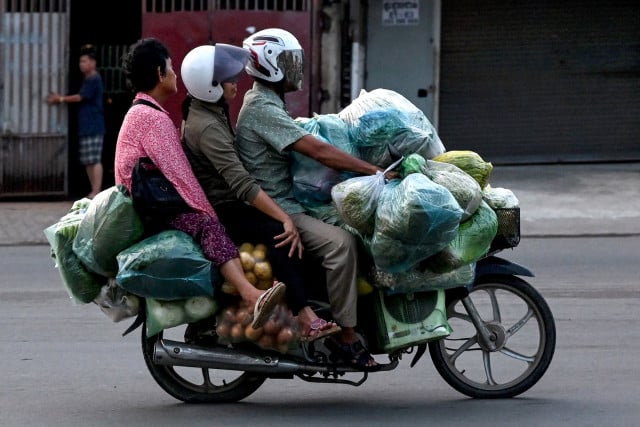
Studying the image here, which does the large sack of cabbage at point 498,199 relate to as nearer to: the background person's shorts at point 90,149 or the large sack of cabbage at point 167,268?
the large sack of cabbage at point 167,268

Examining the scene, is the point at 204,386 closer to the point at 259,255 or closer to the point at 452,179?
the point at 259,255

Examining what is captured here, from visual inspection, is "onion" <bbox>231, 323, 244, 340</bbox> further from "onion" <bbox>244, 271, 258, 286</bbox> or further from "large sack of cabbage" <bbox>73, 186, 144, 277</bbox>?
"large sack of cabbage" <bbox>73, 186, 144, 277</bbox>

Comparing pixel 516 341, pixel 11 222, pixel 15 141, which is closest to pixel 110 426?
pixel 516 341

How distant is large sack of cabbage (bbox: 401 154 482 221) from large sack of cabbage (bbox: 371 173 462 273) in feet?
0.34

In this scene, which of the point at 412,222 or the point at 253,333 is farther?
the point at 253,333

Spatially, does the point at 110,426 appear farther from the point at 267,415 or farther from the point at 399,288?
the point at 399,288

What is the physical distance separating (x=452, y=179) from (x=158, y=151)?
1.31m

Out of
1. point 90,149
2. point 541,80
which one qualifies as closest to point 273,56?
point 90,149

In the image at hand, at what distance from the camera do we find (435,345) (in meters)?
6.47

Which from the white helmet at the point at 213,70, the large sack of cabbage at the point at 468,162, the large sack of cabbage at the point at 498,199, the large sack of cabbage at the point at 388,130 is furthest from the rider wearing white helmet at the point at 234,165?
the large sack of cabbage at the point at 498,199

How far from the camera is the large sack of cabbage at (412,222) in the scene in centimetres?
583

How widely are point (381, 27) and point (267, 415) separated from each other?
33.9ft

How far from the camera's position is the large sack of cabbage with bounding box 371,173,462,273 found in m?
5.83

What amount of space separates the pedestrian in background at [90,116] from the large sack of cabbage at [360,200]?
29.6ft
